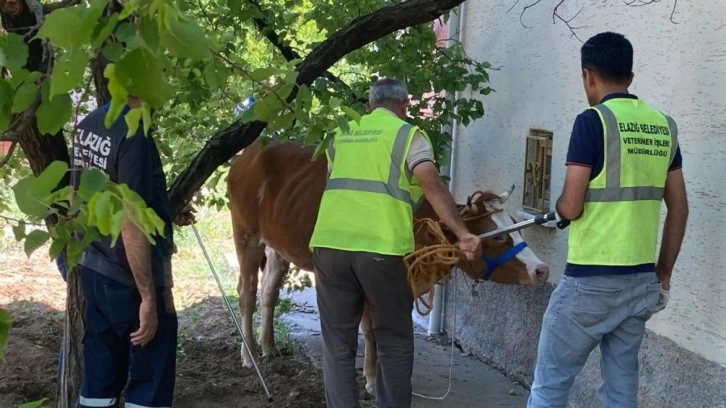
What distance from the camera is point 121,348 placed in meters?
4.42

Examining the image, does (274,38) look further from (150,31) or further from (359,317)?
(150,31)

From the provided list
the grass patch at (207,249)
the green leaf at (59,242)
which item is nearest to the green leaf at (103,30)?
the green leaf at (59,242)

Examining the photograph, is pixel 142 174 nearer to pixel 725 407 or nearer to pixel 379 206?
pixel 379 206

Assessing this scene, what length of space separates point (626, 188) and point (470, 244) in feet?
3.38

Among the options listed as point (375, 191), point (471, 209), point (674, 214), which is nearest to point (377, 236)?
point (375, 191)

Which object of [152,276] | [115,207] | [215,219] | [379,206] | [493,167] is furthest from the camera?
[215,219]

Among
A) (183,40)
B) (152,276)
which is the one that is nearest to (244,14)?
(152,276)

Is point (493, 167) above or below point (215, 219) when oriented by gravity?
above

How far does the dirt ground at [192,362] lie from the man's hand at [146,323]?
1.83 metres

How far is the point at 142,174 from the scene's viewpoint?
406 centimetres

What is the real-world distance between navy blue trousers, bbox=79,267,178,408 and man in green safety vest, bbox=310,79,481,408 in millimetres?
898

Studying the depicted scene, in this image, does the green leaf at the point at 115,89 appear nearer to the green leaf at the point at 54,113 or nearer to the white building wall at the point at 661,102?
the green leaf at the point at 54,113

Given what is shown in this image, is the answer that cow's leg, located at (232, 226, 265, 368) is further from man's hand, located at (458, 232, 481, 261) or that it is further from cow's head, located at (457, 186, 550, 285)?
man's hand, located at (458, 232, 481, 261)

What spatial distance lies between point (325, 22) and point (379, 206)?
2.49 metres
